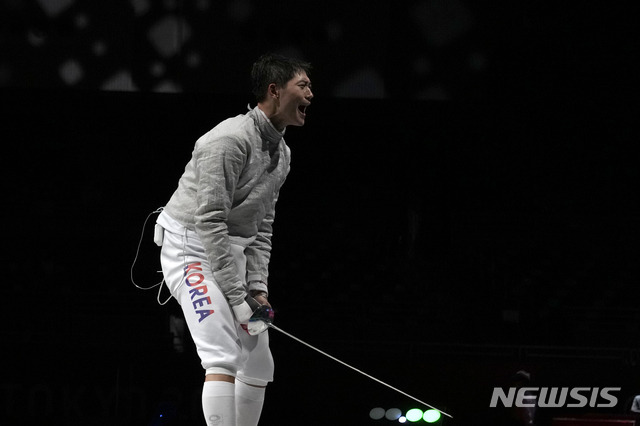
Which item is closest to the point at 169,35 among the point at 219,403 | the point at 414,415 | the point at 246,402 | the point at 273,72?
the point at 414,415

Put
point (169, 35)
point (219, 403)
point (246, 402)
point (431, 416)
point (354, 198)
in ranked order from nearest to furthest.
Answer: point (219, 403), point (246, 402), point (431, 416), point (169, 35), point (354, 198)

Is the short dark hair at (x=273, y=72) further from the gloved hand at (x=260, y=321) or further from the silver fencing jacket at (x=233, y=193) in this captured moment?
the gloved hand at (x=260, y=321)

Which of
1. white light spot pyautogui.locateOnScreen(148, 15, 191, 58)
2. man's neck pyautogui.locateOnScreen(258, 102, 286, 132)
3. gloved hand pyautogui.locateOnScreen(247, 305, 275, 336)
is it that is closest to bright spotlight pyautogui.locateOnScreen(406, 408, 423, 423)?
gloved hand pyautogui.locateOnScreen(247, 305, 275, 336)

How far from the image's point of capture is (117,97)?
19.8 feet

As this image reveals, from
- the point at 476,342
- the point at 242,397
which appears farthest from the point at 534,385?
the point at 242,397

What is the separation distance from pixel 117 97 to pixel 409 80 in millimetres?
2064

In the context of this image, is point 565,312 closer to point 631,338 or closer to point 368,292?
point 631,338

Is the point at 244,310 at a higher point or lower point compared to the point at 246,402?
higher

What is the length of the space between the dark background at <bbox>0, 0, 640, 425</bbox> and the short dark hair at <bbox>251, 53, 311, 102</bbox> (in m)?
1.79

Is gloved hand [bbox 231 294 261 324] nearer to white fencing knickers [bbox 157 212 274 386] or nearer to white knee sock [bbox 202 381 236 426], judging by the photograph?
white fencing knickers [bbox 157 212 274 386]

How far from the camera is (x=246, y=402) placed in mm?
2398

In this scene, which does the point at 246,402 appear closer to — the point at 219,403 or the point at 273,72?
the point at 219,403

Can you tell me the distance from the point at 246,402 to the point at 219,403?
0.68ft

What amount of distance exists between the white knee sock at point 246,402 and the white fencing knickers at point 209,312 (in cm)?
2
